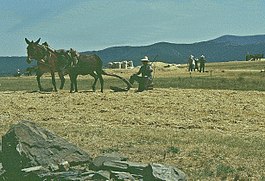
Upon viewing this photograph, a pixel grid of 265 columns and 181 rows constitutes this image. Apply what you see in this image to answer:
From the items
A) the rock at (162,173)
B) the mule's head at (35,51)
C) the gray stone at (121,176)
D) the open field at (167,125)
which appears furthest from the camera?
the mule's head at (35,51)

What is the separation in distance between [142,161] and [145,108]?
9622mm

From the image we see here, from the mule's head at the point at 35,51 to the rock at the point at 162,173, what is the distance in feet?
61.0

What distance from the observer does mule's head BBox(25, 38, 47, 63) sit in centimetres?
2944

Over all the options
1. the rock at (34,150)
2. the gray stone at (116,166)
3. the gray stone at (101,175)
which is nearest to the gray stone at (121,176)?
the gray stone at (101,175)

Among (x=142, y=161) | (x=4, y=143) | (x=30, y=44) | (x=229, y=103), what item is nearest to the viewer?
(x=4, y=143)

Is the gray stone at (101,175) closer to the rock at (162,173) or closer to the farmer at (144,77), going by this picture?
the rock at (162,173)

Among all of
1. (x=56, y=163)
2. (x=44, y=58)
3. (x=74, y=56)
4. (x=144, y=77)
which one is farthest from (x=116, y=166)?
(x=44, y=58)

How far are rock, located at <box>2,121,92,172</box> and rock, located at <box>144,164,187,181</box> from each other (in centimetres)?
208

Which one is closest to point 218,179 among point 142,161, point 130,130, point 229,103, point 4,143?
point 142,161

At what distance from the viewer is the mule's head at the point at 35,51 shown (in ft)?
96.6

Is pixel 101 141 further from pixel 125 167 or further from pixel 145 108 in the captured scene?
pixel 145 108

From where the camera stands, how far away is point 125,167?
39.7 ft

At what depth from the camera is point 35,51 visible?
2964 centimetres

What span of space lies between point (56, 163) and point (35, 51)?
1723cm
